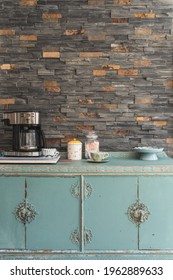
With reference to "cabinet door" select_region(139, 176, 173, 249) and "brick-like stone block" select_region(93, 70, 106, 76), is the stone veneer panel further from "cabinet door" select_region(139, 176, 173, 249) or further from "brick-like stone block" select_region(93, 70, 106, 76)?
"cabinet door" select_region(139, 176, 173, 249)

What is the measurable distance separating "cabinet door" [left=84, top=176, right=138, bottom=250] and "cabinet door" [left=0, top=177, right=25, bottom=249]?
1.60ft

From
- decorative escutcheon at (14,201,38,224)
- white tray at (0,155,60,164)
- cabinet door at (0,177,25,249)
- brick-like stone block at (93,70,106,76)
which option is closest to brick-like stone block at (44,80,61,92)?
brick-like stone block at (93,70,106,76)

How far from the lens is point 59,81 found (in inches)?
117

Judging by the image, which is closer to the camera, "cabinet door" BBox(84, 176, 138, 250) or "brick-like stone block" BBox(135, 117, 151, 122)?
"cabinet door" BBox(84, 176, 138, 250)

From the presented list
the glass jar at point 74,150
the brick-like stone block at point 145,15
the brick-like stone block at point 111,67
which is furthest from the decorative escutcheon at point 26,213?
the brick-like stone block at point 145,15

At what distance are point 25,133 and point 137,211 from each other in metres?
1.06

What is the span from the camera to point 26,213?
2473mm

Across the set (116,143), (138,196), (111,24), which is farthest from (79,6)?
(138,196)

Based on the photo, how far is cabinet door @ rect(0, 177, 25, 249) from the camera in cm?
248

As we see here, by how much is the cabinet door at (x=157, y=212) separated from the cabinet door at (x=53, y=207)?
49 centimetres

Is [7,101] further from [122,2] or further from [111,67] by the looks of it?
[122,2]

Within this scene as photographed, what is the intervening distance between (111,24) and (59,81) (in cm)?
67

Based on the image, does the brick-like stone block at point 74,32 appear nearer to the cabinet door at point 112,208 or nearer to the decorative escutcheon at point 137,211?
the cabinet door at point 112,208

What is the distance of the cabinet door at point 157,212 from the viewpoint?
8.06ft
